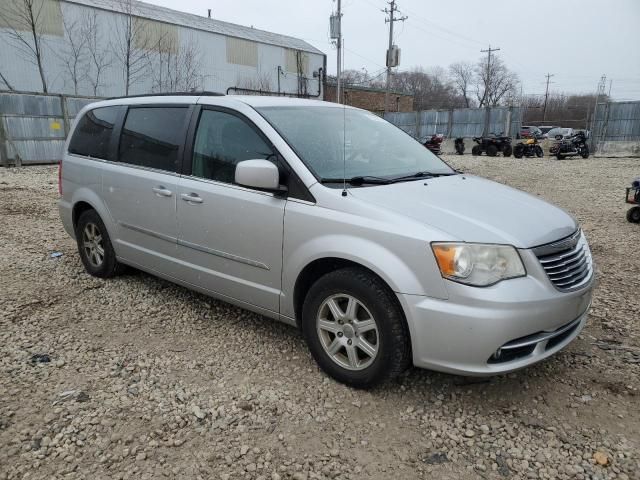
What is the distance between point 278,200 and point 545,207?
1733 mm

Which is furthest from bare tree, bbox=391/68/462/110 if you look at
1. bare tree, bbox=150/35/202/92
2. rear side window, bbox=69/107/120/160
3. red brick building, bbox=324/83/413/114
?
rear side window, bbox=69/107/120/160

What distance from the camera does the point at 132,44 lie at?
28906 millimetres

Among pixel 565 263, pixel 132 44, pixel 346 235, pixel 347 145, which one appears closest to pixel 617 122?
pixel 347 145

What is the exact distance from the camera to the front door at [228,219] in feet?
10.3

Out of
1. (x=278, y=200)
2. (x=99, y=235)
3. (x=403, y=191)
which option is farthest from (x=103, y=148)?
(x=403, y=191)

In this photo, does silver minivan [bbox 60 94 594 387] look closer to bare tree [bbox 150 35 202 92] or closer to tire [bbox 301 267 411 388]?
tire [bbox 301 267 411 388]

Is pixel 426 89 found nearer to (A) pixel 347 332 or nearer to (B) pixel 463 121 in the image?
(B) pixel 463 121

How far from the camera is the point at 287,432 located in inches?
102

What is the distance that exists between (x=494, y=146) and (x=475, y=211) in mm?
22153

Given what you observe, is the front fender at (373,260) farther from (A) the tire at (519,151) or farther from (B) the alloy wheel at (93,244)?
(A) the tire at (519,151)

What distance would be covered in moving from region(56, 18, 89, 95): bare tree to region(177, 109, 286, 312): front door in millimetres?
27559

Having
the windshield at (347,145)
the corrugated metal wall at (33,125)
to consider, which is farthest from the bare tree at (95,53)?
the windshield at (347,145)

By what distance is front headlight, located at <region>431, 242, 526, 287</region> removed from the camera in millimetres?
2459

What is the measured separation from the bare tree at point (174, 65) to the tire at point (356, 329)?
29338 mm
